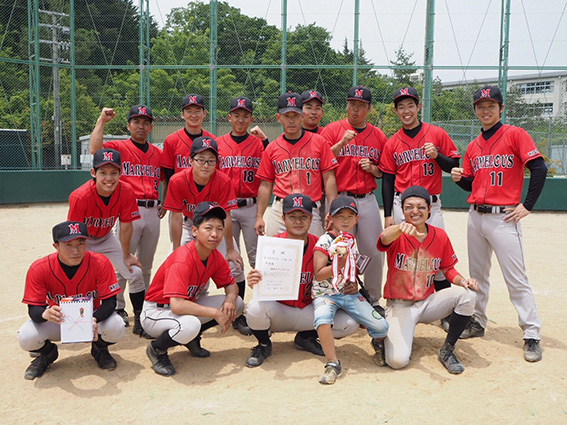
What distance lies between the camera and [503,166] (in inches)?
195

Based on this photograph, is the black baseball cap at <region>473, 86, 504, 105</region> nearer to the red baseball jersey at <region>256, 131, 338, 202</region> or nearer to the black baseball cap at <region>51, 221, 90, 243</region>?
the red baseball jersey at <region>256, 131, 338, 202</region>

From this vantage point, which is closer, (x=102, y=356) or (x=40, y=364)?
(x=40, y=364)

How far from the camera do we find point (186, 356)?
15.5ft

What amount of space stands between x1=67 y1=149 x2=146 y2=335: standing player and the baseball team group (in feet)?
0.04

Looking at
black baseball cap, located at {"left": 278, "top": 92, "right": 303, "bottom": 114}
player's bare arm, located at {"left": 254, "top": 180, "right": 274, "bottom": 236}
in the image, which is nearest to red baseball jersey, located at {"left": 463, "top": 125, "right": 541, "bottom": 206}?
black baseball cap, located at {"left": 278, "top": 92, "right": 303, "bottom": 114}

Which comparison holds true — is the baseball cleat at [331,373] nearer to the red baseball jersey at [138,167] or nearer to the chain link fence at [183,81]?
the red baseball jersey at [138,167]

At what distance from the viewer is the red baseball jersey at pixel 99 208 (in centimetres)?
498

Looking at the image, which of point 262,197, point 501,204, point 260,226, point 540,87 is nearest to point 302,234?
point 260,226

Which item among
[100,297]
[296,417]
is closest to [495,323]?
[296,417]

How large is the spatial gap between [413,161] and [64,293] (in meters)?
3.63

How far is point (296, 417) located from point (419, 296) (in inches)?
70.2

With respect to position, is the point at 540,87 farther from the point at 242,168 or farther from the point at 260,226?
the point at 260,226

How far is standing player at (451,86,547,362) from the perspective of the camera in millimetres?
4836

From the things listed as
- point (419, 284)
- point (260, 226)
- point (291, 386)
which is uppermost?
point (260, 226)
